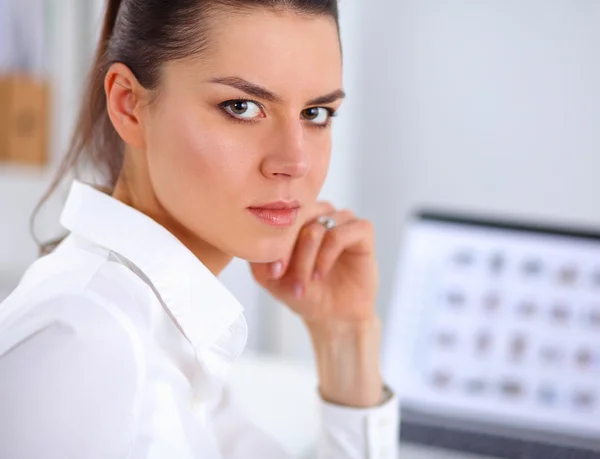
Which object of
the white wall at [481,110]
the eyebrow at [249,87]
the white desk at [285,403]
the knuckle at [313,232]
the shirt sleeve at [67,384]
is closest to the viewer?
the shirt sleeve at [67,384]

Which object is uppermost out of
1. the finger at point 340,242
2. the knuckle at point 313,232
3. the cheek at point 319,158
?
the cheek at point 319,158

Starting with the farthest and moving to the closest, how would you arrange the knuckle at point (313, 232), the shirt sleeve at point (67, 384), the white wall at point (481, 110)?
1. the white wall at point (481, 110)
2. the knuckle at point (313, 232)
3. the shirt sleeve at point (67, 384)

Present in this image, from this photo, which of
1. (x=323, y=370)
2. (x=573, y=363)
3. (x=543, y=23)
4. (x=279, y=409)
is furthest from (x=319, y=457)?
(x=543, y=23)

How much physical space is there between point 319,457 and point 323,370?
0.43ft

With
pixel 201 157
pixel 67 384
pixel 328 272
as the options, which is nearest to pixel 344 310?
pixel 328 272

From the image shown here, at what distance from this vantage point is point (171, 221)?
0.83 m

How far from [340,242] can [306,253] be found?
52 millimetres

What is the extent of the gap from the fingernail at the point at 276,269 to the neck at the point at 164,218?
144mm

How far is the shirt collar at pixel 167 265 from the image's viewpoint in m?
0.74

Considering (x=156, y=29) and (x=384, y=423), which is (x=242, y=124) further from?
(x=384, y=423)

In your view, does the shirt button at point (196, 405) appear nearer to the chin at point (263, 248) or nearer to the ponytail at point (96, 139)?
the chin at point (263, 248)

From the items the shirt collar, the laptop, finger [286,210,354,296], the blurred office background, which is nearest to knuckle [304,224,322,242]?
finger [286,210,354,296]

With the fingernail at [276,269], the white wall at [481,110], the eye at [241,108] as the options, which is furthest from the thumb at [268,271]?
the white wall at [481,110]

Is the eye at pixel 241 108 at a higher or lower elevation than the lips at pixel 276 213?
higher
